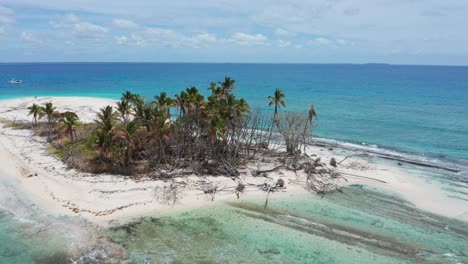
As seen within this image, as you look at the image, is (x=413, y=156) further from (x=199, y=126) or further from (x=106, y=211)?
(x=106, y=211)

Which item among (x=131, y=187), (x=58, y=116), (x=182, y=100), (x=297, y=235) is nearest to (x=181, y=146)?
(x=182, y=100)

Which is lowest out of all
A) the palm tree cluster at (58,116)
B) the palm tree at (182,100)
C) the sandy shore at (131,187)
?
the sandy shore at (131,187)

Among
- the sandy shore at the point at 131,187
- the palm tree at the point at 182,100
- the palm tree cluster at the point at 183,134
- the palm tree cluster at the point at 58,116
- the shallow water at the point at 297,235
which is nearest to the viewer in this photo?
the shallow water at the point at 297,235

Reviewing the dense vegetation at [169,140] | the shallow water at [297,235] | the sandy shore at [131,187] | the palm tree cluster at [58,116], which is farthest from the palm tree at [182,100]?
the shallow water at [297,235]

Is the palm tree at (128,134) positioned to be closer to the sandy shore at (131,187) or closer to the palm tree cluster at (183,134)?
the palm tree cluster at (183,134)

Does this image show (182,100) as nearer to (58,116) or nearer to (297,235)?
(297,235)
